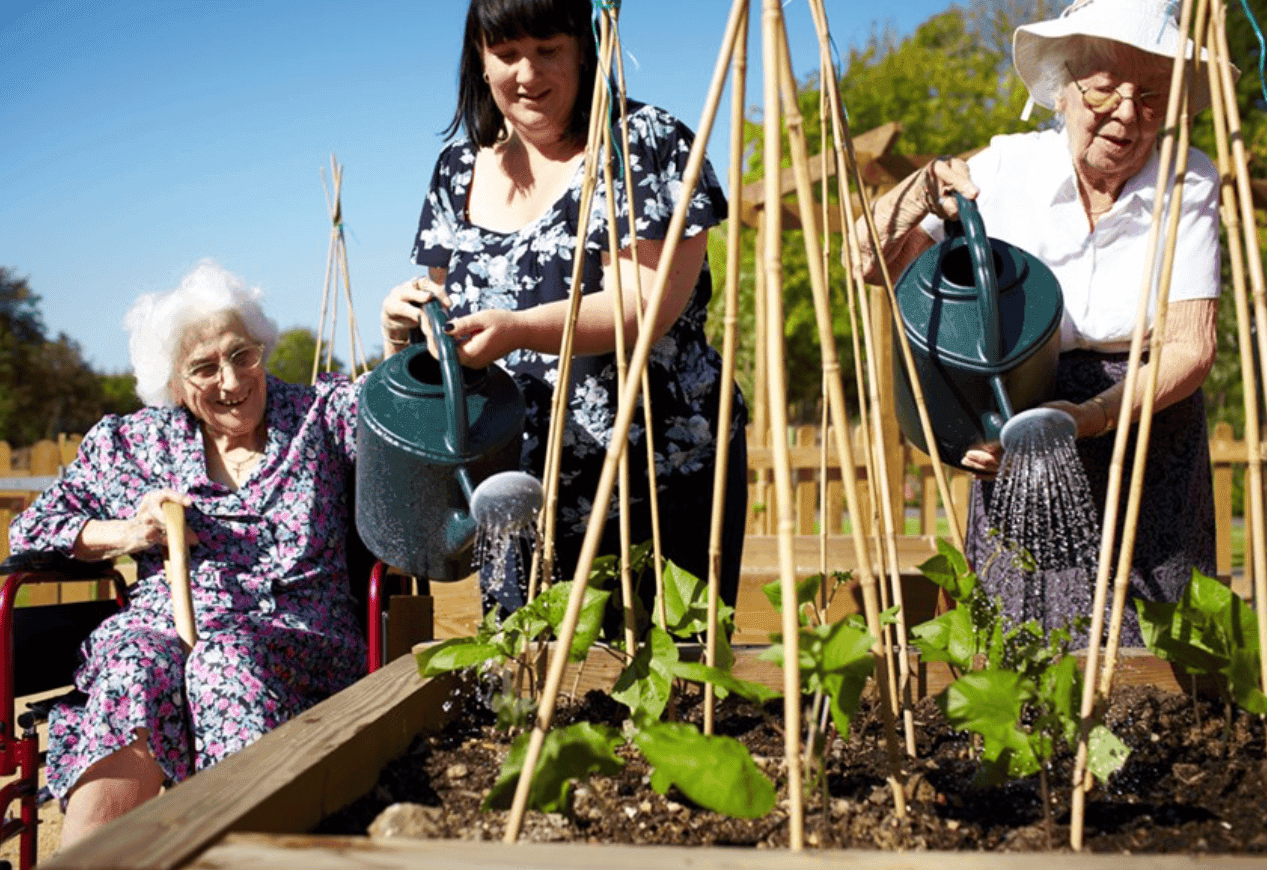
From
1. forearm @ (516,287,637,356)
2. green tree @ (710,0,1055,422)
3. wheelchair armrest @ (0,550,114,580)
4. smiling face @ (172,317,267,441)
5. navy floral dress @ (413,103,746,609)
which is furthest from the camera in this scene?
green tree @ (710,0,1055,422)

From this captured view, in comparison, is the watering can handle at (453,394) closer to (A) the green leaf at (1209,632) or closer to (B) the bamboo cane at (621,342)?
(B) the bamboo cane at (621,342)

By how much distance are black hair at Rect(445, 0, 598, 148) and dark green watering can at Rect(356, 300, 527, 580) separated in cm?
41

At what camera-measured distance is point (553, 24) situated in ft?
5.20

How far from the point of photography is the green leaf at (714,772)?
89 centimetres

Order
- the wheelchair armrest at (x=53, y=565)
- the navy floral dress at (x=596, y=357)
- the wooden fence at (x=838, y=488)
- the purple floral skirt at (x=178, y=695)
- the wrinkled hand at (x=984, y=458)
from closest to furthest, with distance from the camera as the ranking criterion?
the wrinkled hand at (x=984, y=458)
the navy floral dress at (x=596, y=357)
the purple floral skirt at (x=178, y=695)
the wheelchair armrest at (x=53, y=565)
the wooden fence at (x=838, y=488)

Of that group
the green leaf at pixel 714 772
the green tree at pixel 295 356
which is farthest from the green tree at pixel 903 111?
the green tree at pixel 295 356

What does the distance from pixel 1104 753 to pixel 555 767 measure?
0.50 m

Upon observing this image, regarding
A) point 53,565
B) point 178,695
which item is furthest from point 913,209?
point 53,565

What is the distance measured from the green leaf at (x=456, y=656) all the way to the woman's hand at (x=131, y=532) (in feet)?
2.88

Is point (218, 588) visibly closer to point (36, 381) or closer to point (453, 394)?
point (453, 394)

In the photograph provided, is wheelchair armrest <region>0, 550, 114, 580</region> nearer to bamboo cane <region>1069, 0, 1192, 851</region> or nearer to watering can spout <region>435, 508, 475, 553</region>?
watering can spout <region>435, 508, 475, 553</region>

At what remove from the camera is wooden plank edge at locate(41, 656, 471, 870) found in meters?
0.82

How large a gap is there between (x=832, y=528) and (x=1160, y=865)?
5124 mm

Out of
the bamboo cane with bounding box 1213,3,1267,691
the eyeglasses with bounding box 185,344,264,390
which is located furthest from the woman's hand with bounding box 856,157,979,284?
the eyeglasses with bounding box 185,344,264,390
